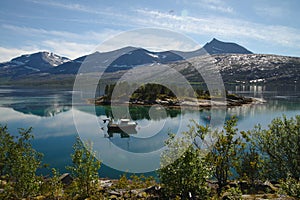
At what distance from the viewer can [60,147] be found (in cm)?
3831

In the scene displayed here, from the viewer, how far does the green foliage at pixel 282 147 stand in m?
18.1

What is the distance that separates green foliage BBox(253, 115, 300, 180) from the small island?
7411 centimetres

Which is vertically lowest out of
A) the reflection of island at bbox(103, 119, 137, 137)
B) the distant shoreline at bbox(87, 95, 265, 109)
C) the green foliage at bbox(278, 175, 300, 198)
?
the reflection of island at bbox(103, 119, 137, 137)

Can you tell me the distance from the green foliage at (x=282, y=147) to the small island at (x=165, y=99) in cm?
7411

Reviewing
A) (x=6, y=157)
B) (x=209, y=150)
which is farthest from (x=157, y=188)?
(x=6, y=157)

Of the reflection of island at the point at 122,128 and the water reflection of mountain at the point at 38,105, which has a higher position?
the water reflection of mountain at the point at 38,105

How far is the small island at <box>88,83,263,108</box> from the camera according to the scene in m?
96.8

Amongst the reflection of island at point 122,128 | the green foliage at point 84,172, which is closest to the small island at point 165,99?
the reflection of island at point 122,128

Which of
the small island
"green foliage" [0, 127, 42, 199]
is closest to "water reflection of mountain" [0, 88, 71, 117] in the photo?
the small island

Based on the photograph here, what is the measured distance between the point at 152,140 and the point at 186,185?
104 feet

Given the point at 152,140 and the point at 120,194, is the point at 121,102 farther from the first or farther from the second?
the point at 120,194

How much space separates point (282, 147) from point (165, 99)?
82747 millimetres

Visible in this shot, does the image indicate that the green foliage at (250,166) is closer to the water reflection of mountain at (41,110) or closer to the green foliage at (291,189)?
the green foliage at (291,189)

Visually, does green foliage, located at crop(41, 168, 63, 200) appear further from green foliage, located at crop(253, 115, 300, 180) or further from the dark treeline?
green foliage, located at crop(253, 115, 300, 180)
